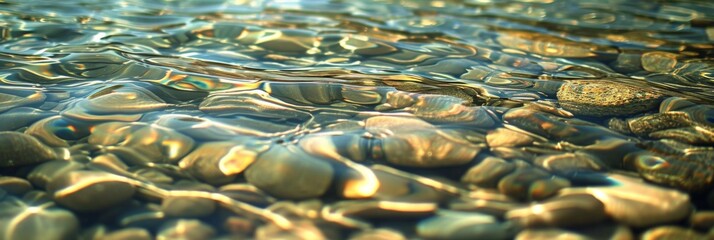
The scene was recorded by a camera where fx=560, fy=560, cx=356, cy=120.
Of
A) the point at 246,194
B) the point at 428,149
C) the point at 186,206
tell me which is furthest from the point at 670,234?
the point at 186,206

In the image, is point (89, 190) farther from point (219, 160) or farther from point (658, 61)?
point (658, 61)

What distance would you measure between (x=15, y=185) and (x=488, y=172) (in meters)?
1.24

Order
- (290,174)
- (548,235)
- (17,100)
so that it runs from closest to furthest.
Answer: (548,235)
(290,174)
(17,100)

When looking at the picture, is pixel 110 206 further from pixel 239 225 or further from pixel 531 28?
pixel 531 28

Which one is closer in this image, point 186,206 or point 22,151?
point 186,206

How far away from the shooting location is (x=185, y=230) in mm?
1268

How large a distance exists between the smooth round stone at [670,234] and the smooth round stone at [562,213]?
10 cm

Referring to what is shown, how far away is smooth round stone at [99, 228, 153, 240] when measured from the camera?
4.09 feet

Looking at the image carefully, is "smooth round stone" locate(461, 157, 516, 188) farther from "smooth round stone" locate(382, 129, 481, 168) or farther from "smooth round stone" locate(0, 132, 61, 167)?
"smooth round stone" locate(0, 132, 61, 167)

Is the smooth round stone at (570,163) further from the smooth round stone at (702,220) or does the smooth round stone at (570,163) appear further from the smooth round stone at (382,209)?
the smooth round stone at (382,209)

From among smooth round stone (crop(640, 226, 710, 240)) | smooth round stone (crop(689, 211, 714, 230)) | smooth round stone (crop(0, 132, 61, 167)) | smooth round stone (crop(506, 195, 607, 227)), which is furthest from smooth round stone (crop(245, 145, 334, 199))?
smooth round stone (crop(689, 211, 714, 230))

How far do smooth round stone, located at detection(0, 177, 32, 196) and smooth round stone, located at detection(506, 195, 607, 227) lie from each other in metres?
1.21

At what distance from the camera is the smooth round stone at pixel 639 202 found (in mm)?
1312

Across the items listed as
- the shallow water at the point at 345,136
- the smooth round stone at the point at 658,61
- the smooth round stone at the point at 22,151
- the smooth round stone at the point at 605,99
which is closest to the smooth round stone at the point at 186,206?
the shallow water at the point at 345,136
